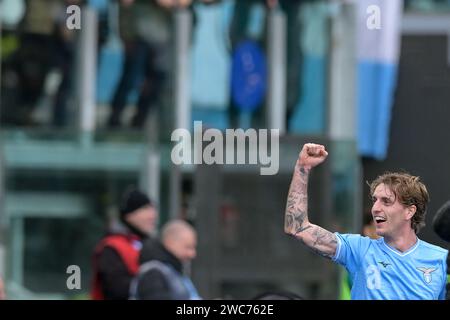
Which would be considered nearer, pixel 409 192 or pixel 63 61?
pixel 409 192

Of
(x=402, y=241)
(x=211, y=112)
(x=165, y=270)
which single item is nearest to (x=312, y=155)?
(x=402, y=241)

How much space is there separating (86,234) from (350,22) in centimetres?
302

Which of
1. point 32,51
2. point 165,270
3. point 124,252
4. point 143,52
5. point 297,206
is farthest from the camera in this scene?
point 143,52

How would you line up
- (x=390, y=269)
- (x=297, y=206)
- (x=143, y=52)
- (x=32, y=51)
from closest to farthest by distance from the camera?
(x=390, y=269) → (x=297, y=206) → (x=32, y=51) → (x=143, y=52)

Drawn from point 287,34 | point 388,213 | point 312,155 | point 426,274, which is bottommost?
point 426,274

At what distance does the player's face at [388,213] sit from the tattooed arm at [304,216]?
202mm

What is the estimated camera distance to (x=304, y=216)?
5121mm

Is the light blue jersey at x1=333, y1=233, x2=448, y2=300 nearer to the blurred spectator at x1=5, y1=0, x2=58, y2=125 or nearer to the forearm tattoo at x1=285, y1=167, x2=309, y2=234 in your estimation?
the forearm tattoo at x1=285, y1=167, x2=309, y2=234

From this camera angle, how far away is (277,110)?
13.1m

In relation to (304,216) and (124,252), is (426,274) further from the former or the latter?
(124,252)

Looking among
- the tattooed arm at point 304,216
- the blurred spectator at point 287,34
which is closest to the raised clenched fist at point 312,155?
the tattooed arm at point 304,216

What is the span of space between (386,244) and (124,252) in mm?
3506
